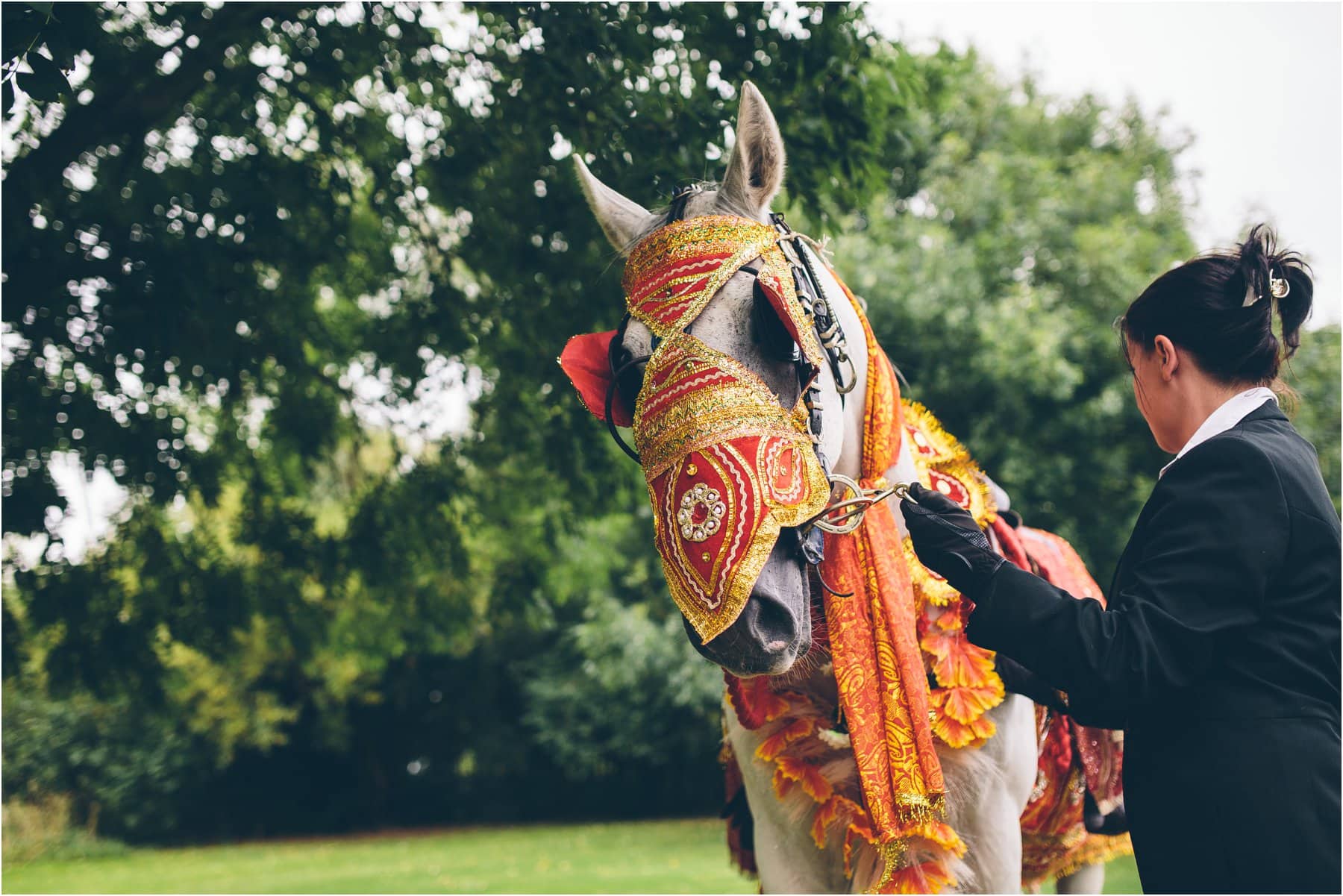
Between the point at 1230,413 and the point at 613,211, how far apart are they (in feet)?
5.64

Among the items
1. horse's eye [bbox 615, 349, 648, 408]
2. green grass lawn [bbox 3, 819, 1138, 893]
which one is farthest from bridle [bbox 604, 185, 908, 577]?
green grass lawn [bbox 3, 819, 1138, 893]

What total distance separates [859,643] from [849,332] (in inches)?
32.8

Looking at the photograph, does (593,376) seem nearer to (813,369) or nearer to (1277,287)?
(813,369)

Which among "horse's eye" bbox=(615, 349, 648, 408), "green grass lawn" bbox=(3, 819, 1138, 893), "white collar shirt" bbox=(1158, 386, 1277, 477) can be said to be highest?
"horse's eye" bbox=(615, 349, 648, 408)

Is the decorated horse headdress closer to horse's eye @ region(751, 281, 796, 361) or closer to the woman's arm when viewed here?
horse's eye @ region(751, 281, 796, 361)

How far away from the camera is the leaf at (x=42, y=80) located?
291 cm

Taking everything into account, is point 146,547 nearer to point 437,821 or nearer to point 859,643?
point 859,643

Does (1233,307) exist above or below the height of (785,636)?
above

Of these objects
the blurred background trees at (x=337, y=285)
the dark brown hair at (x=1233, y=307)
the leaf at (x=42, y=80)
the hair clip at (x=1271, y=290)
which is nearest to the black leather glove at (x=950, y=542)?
the dark brown hair at (x=1233, y=307)

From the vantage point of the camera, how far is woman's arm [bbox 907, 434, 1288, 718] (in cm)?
174

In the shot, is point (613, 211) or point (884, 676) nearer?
point (884, 676)

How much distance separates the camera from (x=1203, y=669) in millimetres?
1767

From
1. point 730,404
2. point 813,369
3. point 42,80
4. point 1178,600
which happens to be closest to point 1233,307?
point 1178,600

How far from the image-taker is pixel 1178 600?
175 centimetres
